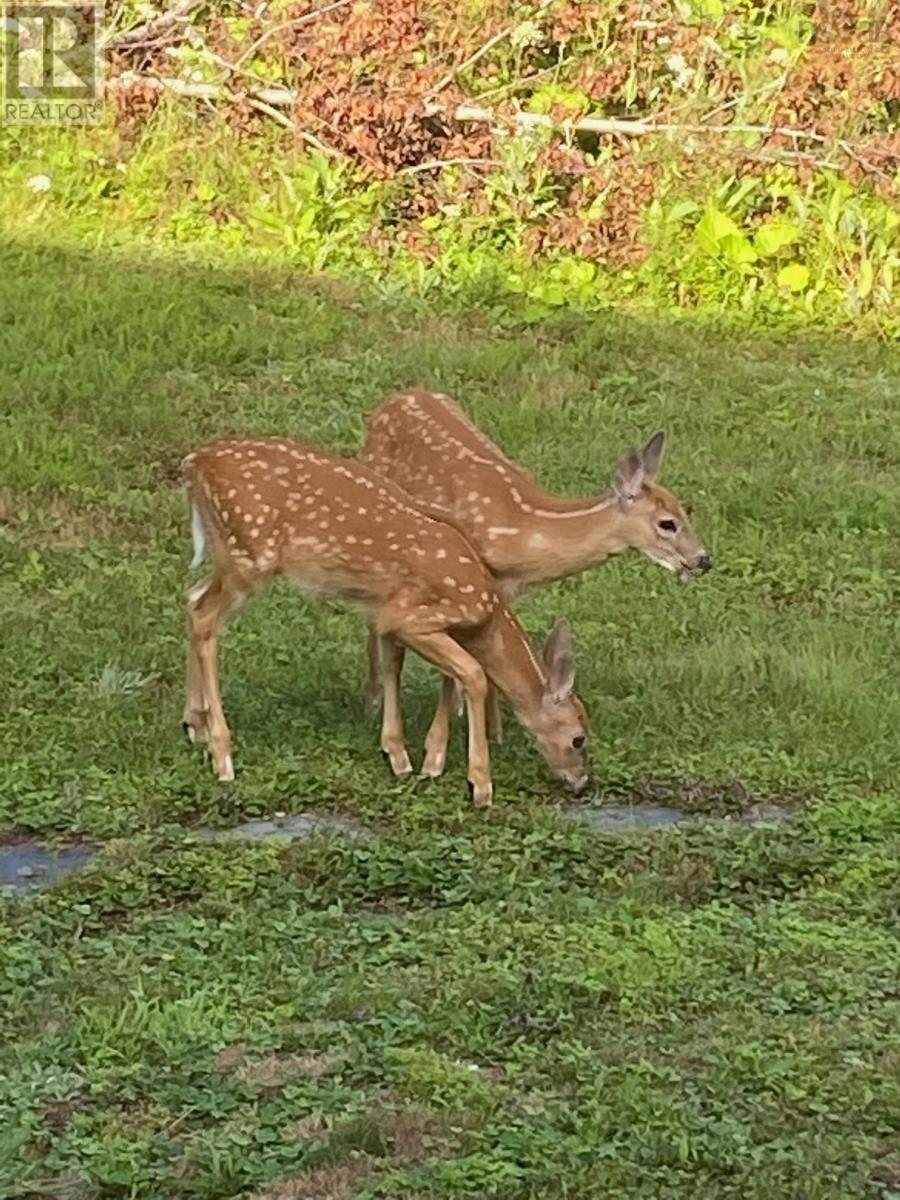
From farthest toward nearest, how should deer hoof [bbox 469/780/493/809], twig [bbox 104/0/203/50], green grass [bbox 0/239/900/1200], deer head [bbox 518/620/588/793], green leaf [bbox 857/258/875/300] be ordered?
1. twig [bbox 104/0/203/50]
2. green leaf [bbox 857/258/875/300]
3. deer head [bbox 518/620/588/793]
4. deer hoof [bbox 469/780/493/809]
5. green grass [bbox 0/239/900/1200]

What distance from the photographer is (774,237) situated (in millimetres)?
12727

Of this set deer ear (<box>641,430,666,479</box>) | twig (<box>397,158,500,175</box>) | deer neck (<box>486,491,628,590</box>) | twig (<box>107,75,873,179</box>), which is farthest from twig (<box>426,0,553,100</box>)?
deer neck (<box>486,491,628,590</box>)

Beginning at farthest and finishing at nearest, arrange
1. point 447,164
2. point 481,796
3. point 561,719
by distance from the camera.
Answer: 1. point 447,164
2. point 561,719
3. point 481,796

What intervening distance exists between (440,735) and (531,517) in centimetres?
84

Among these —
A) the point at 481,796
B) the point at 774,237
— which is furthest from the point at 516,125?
the point at 481,796

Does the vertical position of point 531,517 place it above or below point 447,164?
above

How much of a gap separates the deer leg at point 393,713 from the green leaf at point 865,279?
18.5 ft

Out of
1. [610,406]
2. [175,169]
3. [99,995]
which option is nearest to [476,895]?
[99,995]

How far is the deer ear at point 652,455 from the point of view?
809cm

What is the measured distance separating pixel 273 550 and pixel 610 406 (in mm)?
4001

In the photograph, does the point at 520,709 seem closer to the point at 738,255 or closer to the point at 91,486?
the point at 91,486

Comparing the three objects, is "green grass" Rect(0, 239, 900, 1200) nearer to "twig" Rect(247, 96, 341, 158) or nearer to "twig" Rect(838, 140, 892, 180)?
"twig" Rect(838, 140, 892, 180)

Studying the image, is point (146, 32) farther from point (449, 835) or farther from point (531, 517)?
point (449, 835)

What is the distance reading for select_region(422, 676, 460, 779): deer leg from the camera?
752cm
